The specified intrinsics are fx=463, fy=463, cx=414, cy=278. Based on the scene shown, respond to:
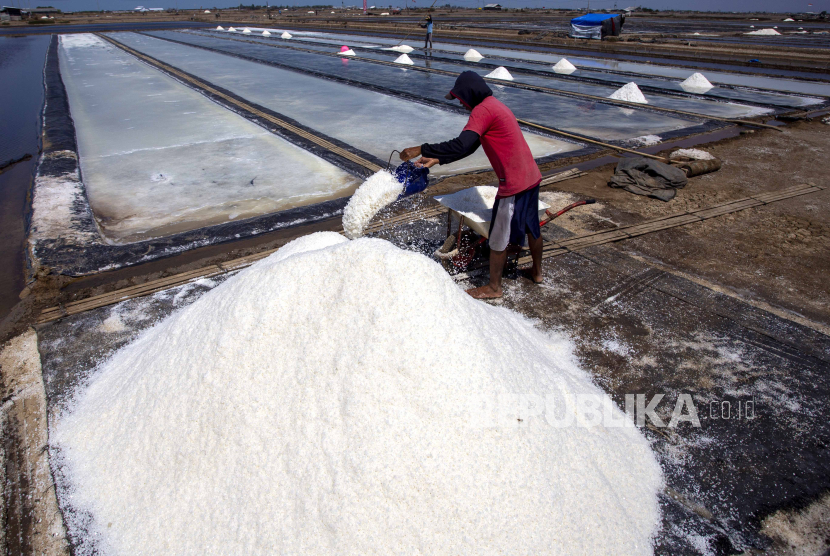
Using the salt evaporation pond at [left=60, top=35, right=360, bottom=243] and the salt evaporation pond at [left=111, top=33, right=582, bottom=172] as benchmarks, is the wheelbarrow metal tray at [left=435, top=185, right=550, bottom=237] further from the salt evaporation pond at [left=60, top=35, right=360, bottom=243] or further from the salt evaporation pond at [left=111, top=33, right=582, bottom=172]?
the salt evaporation pond at [left=111, top=33, right=582, bottom=172]

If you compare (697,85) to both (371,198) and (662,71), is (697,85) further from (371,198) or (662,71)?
(371,198)

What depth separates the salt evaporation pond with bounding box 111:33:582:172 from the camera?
6.05m

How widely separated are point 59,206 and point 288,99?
536cm

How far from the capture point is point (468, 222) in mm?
3000

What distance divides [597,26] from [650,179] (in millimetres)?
18868

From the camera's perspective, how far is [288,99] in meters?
8.73

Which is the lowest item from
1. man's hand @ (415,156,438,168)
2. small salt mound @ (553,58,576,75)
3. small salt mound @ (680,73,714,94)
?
man's hand @ (415,156,438,168)

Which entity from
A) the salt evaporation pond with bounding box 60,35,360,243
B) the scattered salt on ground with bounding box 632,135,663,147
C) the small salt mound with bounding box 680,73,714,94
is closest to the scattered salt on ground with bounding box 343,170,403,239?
the salt evaporation pond with bounding box 60,35,360,243

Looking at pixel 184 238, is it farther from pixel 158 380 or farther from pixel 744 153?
pixel 744 153

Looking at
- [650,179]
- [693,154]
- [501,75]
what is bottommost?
[650,179]

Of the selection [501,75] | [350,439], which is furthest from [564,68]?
[350,439]

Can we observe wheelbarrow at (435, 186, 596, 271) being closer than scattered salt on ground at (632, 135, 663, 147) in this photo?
Yes

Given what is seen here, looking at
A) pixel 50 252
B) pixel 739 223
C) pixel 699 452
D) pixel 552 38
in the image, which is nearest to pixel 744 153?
pixel 739 223

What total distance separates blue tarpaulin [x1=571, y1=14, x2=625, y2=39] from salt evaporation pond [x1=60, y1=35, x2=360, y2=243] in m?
17.8
